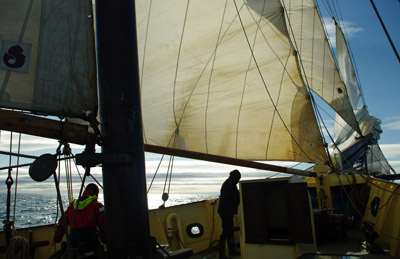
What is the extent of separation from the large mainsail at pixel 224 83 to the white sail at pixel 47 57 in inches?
205

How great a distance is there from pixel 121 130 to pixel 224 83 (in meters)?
6.32

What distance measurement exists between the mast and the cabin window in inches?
128

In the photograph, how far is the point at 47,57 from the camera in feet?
9.52

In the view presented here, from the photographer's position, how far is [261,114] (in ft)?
28.6

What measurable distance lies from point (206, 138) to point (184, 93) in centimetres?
120

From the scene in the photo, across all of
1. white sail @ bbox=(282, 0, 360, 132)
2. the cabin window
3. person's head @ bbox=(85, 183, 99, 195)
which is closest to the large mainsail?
white sail @ bbox=(282, 0, 360, 132)

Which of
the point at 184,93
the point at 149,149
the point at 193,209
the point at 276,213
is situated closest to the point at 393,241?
the point at 276,213

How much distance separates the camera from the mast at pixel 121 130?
7.47 ft

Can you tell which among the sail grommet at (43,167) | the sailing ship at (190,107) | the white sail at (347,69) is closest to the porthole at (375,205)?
the sailing ship at (190,107)

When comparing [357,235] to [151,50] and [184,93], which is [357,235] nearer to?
[184,93]

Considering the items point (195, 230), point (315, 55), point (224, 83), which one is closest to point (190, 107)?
point (224, 83)

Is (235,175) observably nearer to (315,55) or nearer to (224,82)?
(224,82)

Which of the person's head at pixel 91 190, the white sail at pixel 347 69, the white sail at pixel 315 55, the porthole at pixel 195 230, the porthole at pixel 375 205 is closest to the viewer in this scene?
the person's head at pixel 91 190

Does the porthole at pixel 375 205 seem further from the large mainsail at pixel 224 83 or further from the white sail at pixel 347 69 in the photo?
the white sail at pixel 347 69
